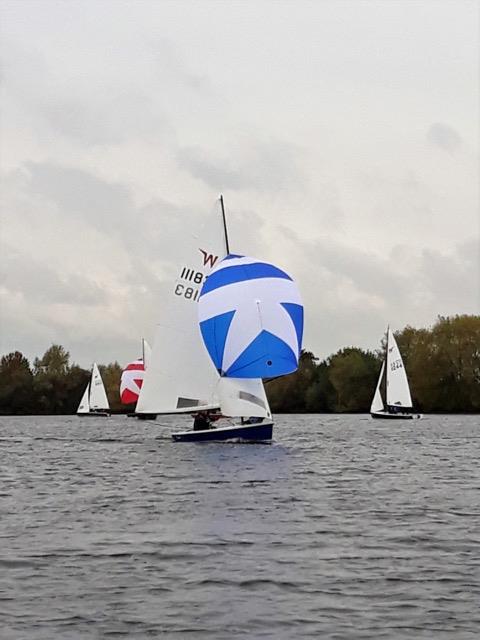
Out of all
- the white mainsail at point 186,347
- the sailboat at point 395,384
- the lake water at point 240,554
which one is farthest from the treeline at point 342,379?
the lake water at point 240,554

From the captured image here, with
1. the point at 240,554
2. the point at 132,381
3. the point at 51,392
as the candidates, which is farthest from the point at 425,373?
the point at 240,554

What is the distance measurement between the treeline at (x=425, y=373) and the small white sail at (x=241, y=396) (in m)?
76.4

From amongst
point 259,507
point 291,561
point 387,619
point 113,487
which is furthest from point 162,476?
point 387,619

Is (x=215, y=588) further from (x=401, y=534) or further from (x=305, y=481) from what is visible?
(x=305, y=481)

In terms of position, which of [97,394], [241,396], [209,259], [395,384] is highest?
[209,259]

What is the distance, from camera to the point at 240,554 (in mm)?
17656

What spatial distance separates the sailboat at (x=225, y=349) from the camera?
44.3 metres

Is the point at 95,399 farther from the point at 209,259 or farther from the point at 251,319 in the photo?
the point at 251,319

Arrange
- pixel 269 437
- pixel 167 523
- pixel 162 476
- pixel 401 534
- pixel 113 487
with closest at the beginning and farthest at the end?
1. pixel 401 534
2. pixel 167 523
3. pixel 113 487
4. pixel 162 476
5. pixel 269 437

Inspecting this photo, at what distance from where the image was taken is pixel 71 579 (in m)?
15.5

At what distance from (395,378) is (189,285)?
4682 cm

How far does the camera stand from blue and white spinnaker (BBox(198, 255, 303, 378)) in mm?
44344

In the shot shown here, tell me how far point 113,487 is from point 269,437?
15744 mm

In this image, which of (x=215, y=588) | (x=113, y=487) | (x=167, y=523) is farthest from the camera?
(x=113, y=487)
